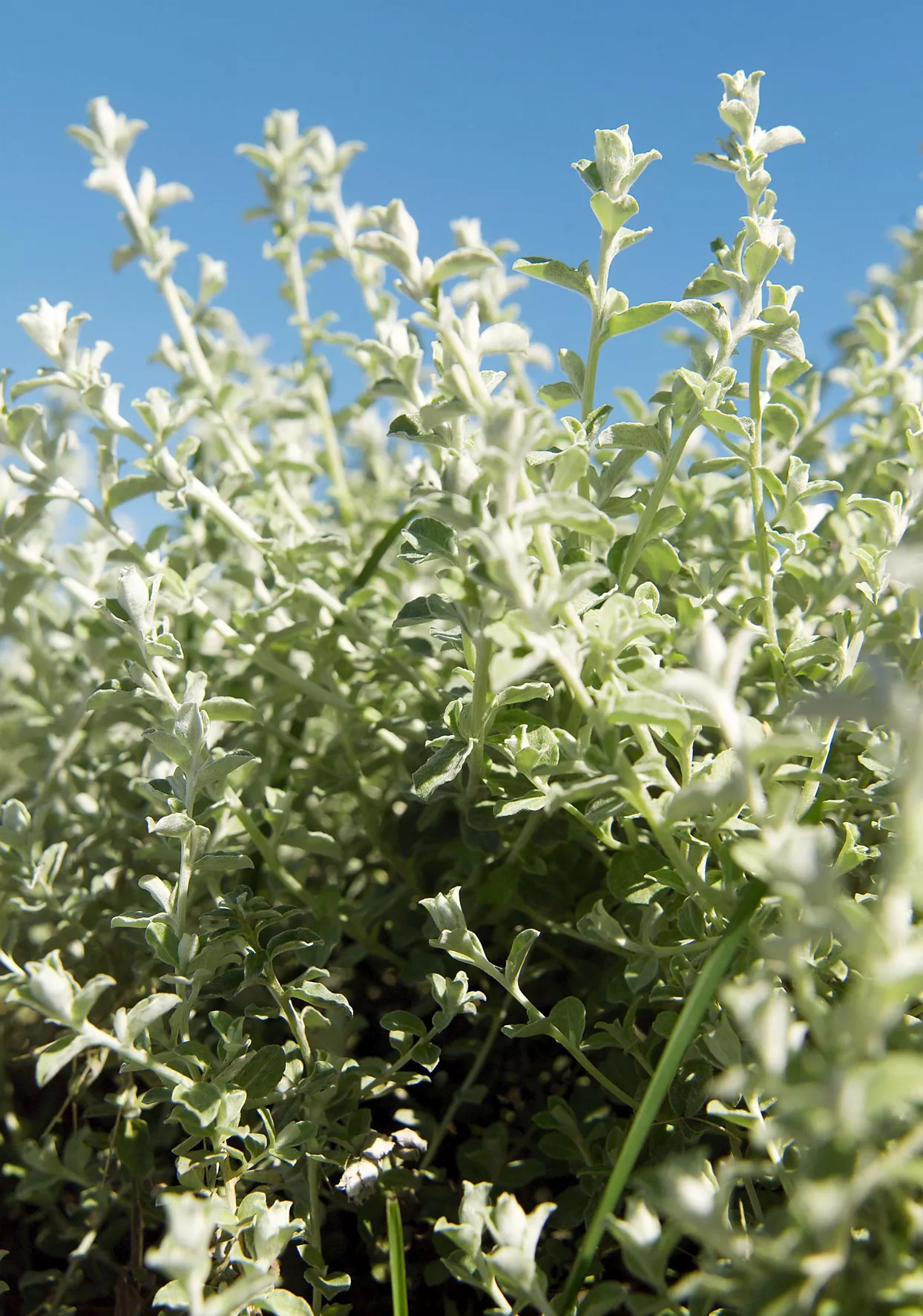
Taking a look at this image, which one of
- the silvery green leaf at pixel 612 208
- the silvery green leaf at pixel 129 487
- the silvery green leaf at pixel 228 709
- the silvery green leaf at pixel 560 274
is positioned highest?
the silvery green leaf at pixel 612 208

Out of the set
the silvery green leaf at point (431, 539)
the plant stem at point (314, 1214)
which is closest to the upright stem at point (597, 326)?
the silvery green leaf at point (431, 539)

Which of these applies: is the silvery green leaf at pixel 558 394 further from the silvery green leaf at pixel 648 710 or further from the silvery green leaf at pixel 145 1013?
the silvery green leaf at pixel 145 1013

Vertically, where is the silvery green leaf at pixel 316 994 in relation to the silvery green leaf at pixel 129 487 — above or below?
below

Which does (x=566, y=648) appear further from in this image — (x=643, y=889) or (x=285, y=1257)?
(x=285, y=1257)

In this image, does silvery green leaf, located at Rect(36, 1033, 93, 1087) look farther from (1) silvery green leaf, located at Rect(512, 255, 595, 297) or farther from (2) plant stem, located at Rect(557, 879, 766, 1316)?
(1) silvery green leaf, located at Rect(512, 255, 595, 297)

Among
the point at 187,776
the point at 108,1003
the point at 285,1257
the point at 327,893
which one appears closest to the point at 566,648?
the point at 187,776

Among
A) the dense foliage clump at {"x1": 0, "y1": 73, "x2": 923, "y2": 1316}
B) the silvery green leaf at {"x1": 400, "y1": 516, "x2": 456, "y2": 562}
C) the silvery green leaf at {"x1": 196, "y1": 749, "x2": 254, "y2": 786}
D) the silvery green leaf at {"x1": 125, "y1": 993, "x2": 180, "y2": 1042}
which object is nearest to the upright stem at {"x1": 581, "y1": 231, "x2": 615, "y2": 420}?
the dense foliage clump at {"x1": 0, "y1": 73, "x2": 923, "y2": 1316}

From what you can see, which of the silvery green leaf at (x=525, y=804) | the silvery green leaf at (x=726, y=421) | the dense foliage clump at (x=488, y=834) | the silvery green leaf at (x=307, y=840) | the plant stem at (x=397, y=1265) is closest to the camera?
the dense foliage clump at (x=488, y=834)
